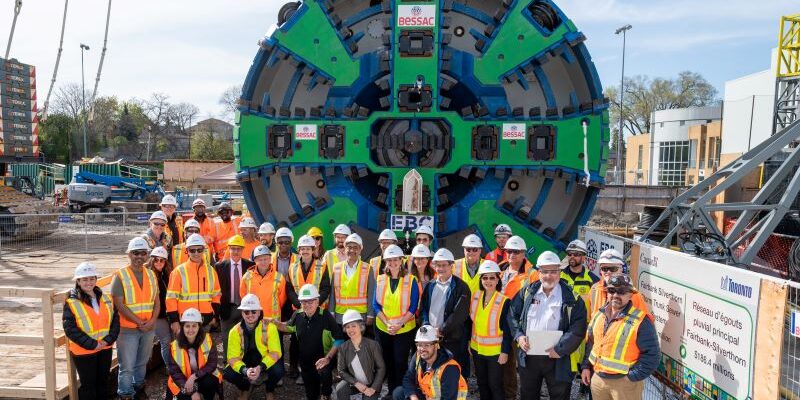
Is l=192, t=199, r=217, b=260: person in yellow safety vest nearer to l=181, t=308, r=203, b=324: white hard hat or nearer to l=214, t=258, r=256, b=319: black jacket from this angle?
l=214, t=258, r=256, b=319: black jacket

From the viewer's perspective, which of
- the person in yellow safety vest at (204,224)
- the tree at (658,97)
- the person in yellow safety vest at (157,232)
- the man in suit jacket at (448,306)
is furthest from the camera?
the tree at (658,97)

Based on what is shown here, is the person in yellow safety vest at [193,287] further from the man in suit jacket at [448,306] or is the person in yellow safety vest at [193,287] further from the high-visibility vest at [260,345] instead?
the man in suit jacket at [448,306]

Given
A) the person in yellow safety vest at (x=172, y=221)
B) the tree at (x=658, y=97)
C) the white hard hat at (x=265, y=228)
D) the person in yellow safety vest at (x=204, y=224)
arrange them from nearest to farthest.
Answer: the white hard hat at (x=265, y=228), the person in yellow safety vest at (x=172, y=221), the person in yellow safety vest at (x=204, y=224), the tree at (x=658, y=97)

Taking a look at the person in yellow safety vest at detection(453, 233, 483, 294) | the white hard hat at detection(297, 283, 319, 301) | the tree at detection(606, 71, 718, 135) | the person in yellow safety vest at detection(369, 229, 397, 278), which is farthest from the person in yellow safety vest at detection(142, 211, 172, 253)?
the tree at detection(606, 71, 718, 135)

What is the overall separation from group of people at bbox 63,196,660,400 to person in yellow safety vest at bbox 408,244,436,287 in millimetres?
12

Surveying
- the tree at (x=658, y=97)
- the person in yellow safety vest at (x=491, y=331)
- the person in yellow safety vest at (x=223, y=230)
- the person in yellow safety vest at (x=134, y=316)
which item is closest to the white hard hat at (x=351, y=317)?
the person in yellow safety vest at (x=491, y=331)

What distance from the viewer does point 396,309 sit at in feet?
14.0

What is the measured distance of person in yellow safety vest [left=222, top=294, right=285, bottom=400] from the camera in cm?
426

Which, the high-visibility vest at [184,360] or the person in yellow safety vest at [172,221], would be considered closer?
the high-visibility vest at [184,360]

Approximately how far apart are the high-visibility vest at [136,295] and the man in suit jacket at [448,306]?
2235 millimetres

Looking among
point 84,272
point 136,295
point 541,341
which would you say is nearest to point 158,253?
point 136,295

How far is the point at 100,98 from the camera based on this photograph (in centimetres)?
5047

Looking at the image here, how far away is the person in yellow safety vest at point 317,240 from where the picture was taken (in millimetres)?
5090

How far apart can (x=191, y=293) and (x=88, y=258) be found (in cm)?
923
